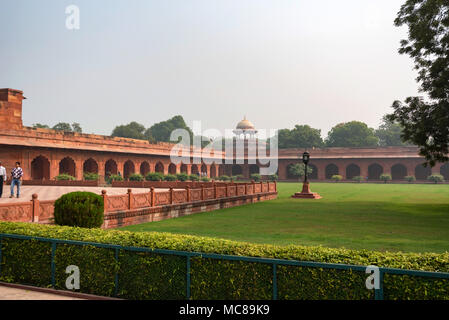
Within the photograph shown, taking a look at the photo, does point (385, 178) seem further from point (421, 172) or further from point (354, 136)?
point (354, 136)

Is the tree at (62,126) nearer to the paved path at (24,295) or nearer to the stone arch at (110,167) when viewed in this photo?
the stone arch at (110,167)

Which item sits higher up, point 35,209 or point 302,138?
point 302,138

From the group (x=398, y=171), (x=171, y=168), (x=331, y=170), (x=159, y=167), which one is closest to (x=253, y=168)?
(x=331, y=170)

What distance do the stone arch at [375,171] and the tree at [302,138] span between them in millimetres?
20449

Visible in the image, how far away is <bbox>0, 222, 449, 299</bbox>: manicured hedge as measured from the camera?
13.7ft

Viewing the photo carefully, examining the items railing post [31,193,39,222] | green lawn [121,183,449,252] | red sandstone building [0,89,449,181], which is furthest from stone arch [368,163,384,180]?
railing post [31,193,39,222]

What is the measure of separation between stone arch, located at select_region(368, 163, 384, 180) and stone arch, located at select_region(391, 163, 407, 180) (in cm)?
150

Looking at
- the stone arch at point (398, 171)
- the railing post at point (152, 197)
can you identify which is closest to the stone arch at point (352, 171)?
the stone arch at point (398, 171)

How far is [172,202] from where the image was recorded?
14.8 m

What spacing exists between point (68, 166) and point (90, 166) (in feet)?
10.4

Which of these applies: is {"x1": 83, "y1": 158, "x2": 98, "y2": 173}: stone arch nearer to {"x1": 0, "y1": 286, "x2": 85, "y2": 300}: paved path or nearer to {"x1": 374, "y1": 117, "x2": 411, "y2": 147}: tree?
{"x1": 0, "y1": 286, "x2": 85, "y2": 300}: paved path

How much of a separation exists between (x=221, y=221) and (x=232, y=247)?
331 inches

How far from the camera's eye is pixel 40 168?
32.8 metres

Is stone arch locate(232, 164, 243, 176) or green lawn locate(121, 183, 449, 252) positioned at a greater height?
stone arch locate(232, 164, 243, 176)
